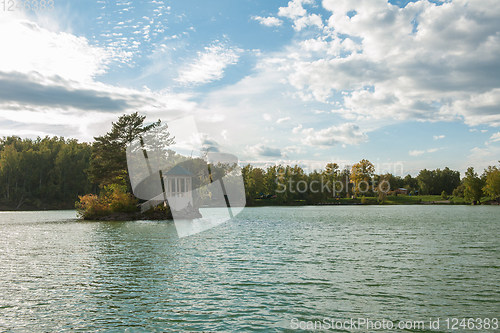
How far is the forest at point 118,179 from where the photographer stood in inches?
2164

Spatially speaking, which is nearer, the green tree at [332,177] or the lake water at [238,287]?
the lake water at [238,287]

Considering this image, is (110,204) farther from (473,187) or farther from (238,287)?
(473,187)

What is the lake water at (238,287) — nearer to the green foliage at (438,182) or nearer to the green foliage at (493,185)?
the green foliage at (493,185)

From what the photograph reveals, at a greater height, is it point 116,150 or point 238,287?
point 116,150

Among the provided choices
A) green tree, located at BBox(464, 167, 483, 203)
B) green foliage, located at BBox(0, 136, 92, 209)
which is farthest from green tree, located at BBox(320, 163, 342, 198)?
green foliage, located at BBox(0, 136, 92, 209)

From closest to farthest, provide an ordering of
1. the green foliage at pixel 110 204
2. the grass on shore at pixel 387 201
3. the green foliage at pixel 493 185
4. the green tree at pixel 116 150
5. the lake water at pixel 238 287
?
the lake water at pixel 238 287
the green foliage at pixel 110 204
the green tree at pixel 116 150
the green foliage at pixel 493 185
the grass on shore at pixel 387 201

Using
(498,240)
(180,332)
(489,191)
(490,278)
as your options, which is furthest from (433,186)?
(180,332)

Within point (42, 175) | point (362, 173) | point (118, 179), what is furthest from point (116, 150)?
point (362, 173)

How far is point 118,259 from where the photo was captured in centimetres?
1847

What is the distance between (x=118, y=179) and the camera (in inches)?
2234

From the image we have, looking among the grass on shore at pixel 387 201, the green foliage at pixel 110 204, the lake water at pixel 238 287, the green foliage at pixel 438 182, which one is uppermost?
the green foliage at pixel 438 182

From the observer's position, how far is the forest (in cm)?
5497

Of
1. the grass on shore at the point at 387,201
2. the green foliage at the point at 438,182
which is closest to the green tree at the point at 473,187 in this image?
the grass on shore at the point at 387,201

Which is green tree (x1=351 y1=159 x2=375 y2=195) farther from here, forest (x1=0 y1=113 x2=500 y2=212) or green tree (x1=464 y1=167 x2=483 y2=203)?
green tree (x1=464 y1=167 x2=483 y2=203)
